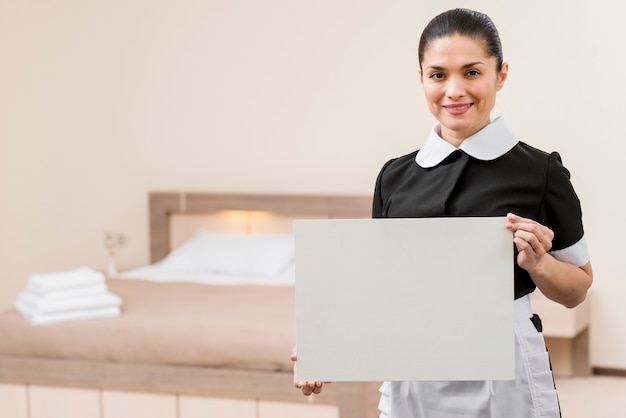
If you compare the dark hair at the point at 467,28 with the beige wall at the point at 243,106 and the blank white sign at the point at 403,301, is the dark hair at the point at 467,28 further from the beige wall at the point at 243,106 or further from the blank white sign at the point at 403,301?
the beige wall at the point at 243,106

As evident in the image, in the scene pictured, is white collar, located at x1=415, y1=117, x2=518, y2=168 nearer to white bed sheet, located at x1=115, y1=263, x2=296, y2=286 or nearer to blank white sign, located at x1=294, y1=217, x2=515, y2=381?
blank white sign, located at x1=294, y1=217, x2=515, y2=381

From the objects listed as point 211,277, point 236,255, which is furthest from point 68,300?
point 236,255

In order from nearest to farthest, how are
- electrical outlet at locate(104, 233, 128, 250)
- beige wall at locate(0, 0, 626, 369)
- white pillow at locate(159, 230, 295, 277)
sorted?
beige wall at locate(0, 0, 626, 369), white pillow at locate(159, 230, 295, 277), electrical outlet at locate(104, 233, 128, 250)

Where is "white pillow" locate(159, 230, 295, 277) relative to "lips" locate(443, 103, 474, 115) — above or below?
below

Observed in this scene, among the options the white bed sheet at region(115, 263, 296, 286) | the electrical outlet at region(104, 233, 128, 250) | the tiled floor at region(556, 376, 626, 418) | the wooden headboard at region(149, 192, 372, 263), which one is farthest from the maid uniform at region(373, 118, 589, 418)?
the electrical outlet at region(104, 233, 128, 250)

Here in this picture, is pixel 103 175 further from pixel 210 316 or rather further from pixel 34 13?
pixel 210 316

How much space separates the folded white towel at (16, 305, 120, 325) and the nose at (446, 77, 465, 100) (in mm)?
2217

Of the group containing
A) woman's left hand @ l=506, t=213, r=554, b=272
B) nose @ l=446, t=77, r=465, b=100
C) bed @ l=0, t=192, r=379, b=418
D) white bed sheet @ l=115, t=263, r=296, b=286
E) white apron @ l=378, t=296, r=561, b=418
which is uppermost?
nose @ l=446, t=77, r=465, b=100

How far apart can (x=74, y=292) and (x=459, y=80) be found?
232 cm

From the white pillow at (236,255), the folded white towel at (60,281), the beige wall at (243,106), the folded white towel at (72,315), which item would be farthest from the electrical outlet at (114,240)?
the folded white towel at (72,315)

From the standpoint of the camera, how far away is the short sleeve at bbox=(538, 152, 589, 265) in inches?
53.7

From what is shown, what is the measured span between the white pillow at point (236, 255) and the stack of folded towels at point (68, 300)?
953mm

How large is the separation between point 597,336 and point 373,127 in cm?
140

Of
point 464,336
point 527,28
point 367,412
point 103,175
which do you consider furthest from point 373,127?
point 464,336
